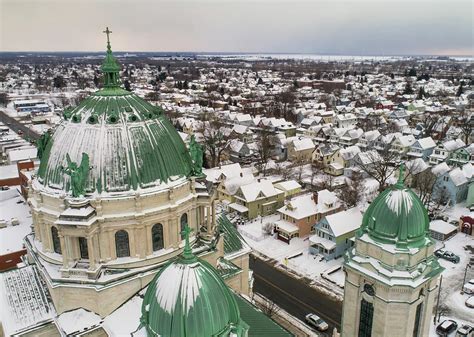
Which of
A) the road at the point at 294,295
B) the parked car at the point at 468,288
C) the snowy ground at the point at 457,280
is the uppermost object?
the parked car at the point at 468,288

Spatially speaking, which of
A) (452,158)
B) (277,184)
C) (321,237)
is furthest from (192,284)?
(452,158)

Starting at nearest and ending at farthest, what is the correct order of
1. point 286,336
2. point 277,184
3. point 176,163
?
point 286,336, point 176,163, point 277,184

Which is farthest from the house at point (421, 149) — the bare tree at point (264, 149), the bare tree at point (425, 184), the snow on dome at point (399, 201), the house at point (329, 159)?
the snow on dome at point (399, 201)

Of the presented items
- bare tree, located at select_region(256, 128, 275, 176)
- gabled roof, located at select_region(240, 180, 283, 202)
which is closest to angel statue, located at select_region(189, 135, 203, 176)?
gabled roof, located at select_region(240, 180, 283, 202)

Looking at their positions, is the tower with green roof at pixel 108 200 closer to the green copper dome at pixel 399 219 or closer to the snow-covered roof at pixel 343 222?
the green copper dome at pixel 399 219

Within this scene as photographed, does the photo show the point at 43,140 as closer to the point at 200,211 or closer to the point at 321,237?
the point at 200,211
